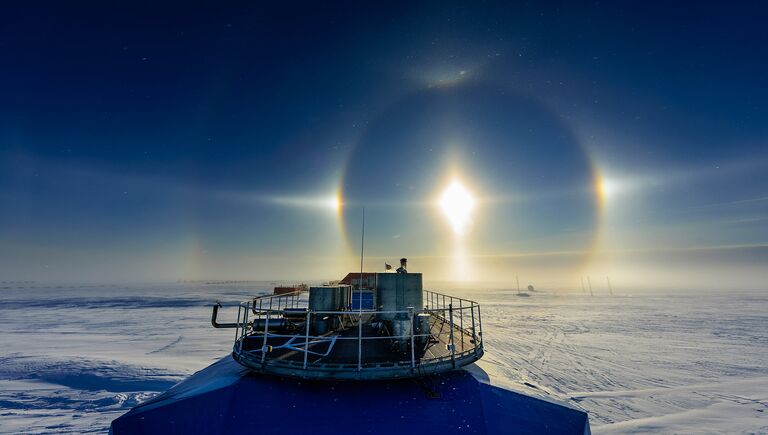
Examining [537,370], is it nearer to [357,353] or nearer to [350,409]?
[357,353]

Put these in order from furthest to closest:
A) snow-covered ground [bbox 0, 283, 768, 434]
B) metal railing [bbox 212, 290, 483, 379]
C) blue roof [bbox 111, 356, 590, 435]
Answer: snow-covered ground [bbox 0, 283, 768, 434], metal railing [bbox 212, 290, 483, 379], blue roof [bbox 111, 356, 590, 435]

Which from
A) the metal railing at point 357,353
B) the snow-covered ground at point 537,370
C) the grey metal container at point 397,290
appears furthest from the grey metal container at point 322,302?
the snow-covered ground at point 537,370

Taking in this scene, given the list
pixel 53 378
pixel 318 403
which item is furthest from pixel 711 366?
pixel 53 378

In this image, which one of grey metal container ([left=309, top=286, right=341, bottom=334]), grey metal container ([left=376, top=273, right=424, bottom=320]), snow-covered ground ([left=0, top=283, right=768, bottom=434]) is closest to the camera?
grey metal container ([left=376, top=273, right=424, bottom=320])

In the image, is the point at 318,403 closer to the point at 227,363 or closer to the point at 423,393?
the point at 423,393

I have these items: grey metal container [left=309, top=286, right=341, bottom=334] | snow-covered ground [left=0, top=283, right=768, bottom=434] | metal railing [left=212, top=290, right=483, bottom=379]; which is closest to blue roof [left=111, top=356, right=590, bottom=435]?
metal railing [left=212, top=290, right=483, bottom=379]

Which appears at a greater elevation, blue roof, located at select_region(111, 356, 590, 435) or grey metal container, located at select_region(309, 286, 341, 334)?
grey metal container, located at select_region(309, 286, 341, 334)

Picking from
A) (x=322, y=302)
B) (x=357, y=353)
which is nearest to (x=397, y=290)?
(x=357, y=353)

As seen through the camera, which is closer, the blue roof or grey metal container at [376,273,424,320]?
the blue roof

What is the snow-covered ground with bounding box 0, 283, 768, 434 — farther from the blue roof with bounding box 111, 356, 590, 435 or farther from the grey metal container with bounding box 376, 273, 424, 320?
the grey metal container with bounding box 376, 273, 424, 320

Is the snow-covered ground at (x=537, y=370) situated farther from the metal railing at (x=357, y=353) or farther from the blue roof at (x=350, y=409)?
the metal railing at (x=357, y=353)

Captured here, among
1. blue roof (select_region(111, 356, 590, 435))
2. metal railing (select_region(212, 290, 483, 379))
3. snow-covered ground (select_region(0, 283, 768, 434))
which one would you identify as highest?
metal railing (select_region(212, 290, 483, 379))

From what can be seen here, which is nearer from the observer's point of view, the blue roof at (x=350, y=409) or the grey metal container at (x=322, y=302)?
the blue roof at (x=350, y=409)
